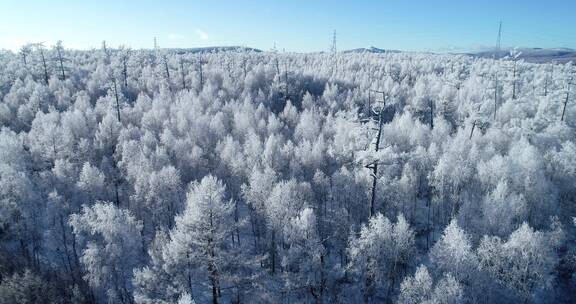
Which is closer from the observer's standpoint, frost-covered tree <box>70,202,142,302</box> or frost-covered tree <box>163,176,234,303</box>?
frost-covered tree <box>163,176,234,303</box>

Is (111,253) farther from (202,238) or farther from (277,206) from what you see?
(277,206)

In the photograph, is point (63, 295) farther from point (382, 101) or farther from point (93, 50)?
point (93, 50)

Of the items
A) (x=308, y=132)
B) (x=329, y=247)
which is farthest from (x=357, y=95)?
(x=329, y=247)

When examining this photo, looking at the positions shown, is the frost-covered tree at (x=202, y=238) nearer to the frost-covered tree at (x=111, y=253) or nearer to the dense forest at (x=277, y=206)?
the dense forest at (x=277, y=206)

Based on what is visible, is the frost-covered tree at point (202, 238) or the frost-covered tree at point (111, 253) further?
the frost-covered tree at point (111, 253)

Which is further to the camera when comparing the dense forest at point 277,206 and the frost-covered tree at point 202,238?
the dense forest at point 277,206

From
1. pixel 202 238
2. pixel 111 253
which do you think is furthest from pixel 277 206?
pixel 111 253

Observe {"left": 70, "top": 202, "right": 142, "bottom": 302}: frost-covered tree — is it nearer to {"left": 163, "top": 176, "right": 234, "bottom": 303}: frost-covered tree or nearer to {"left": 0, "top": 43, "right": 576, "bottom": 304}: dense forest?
{"left": 0, "top": 43, "right": 576, "bottom": 304}: dense forest

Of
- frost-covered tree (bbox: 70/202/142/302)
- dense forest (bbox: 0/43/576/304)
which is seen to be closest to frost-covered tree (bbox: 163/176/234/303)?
dense forest (bbox: 0/43/576/304)

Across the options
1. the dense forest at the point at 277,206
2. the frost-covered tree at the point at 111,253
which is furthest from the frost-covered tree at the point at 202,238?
the frost-covered tree at the point at 111,253
